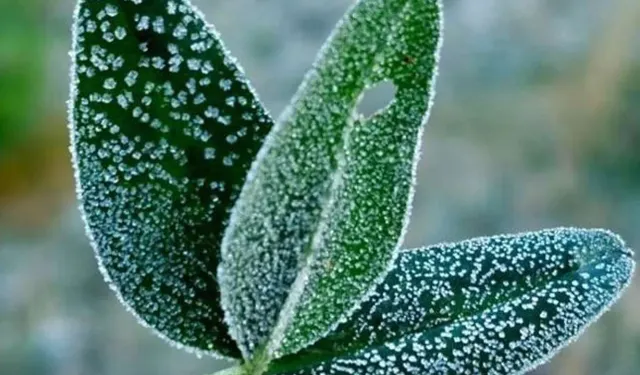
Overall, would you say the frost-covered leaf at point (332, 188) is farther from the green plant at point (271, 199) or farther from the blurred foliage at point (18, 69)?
the blurred foliage at point (18, 69)

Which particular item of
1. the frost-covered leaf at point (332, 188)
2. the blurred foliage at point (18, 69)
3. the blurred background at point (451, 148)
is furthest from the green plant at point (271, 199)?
the blurred foliage at point (18, 69)

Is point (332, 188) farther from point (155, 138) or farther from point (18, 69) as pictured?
point (18, 69)

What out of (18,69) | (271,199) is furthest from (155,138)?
(18,69)

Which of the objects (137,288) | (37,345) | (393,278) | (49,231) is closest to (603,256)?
(393,278)

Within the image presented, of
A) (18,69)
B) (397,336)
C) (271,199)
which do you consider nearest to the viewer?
(271,199)

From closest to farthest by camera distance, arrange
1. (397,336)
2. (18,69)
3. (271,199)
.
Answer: (271,199) → (397,336) → (18,69)

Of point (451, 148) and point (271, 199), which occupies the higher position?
point (451, 148)

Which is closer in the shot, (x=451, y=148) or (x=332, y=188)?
(x=332, y=188)
